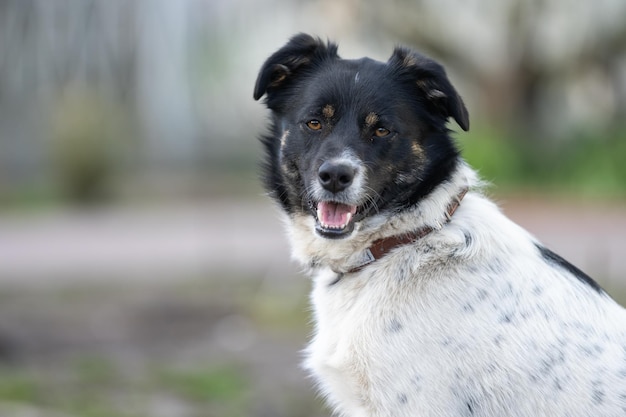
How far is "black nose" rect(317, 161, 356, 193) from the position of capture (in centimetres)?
352

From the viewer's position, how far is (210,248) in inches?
445

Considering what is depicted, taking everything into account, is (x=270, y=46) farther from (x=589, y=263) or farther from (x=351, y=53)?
(x=589, y=263)

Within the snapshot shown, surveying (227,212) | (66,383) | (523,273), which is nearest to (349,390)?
(523,273)

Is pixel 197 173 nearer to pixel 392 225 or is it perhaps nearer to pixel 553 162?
pixel 553 162

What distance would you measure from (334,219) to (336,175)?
0.22m

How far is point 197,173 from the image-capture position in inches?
751

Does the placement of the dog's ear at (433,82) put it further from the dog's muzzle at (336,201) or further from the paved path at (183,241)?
the paved path at (183,241)

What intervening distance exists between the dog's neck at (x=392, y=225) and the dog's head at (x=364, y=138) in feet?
0.11

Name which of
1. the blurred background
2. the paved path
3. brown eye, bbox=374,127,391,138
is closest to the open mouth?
brown eye, bbox=374,127,391,138

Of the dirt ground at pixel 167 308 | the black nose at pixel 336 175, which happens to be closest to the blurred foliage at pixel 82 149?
the dirt ground at pixel 167 308

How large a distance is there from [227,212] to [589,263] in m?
→ 6.89

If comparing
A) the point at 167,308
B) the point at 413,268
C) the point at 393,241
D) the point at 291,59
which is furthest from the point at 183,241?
the point at 413,268

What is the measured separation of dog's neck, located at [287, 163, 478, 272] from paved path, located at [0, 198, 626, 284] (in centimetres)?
567

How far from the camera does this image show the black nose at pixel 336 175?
139 inches
